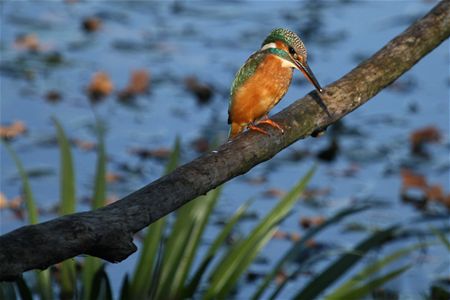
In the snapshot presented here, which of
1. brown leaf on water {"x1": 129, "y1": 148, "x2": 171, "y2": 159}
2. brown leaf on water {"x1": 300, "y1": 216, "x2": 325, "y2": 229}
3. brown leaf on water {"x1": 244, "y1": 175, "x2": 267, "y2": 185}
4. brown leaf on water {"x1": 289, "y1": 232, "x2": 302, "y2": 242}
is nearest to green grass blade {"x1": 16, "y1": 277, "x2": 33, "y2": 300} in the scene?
brown leaf on water {"x1": 289, "y1": 232, "x2": 302, "y2": 242}

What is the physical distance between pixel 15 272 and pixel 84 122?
482 centimetres

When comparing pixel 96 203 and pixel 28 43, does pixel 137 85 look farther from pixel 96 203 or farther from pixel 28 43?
pixel 96 203

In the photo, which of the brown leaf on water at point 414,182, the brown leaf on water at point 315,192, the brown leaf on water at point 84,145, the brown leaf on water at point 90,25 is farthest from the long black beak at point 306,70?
the brown leaf on water at point 90,25

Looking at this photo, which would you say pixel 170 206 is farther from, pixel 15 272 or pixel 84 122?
pixel 84 122

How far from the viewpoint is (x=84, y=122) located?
653 cm

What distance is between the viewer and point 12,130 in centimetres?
616

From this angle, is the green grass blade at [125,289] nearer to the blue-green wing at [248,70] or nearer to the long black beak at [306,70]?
the blue-green wing at [248,70]

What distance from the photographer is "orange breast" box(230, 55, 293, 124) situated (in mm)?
2658

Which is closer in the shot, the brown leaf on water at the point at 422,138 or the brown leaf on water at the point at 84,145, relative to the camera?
the brown leaf on water at the point at 84,145

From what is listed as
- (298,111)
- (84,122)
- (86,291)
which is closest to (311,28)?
(84,122)

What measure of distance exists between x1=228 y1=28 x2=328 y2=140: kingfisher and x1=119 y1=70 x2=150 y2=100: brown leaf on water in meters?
4.16

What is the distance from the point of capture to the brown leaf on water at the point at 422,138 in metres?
6.47

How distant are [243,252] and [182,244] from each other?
0.21 m

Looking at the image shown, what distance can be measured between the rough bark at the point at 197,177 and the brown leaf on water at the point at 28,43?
503 centimetres
